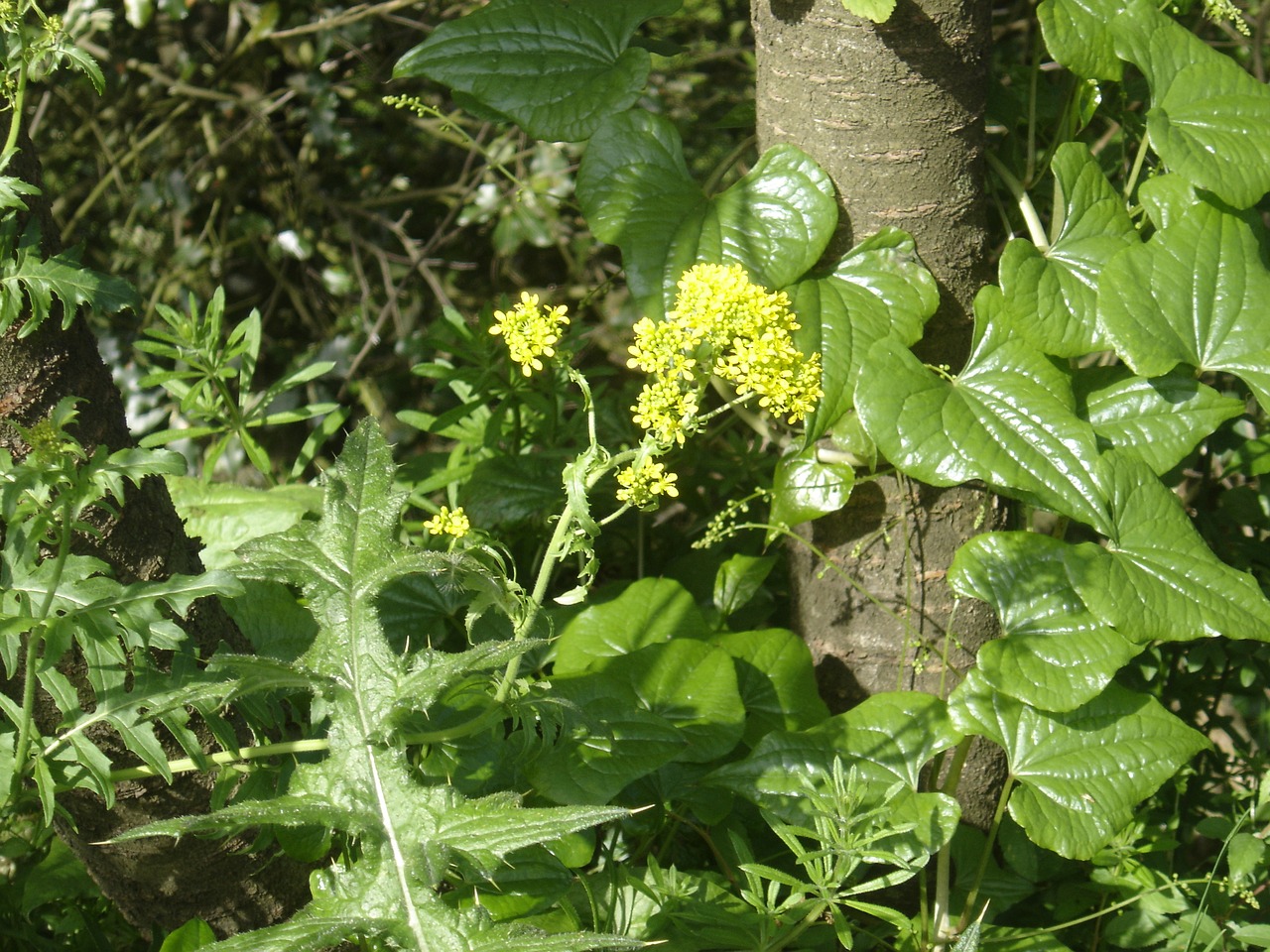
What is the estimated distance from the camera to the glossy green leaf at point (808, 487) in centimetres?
146

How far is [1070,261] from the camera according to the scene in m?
1.46

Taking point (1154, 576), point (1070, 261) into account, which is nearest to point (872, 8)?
point (1070, 261)

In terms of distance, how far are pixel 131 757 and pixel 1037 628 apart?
1.06 m

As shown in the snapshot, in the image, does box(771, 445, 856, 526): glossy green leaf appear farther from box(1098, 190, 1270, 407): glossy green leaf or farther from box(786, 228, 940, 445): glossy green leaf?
box(1098, 190, 1270, 407): glossy green leaf

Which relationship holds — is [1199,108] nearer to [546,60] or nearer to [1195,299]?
[1195,299]

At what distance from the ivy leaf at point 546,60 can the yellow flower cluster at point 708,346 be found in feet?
1.42

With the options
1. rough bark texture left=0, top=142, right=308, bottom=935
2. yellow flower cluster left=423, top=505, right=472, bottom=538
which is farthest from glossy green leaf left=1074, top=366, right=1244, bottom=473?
rough bark texture left=0, top=142, right=308, bottom=935

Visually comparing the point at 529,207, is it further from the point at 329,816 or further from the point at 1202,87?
the point at 329,816

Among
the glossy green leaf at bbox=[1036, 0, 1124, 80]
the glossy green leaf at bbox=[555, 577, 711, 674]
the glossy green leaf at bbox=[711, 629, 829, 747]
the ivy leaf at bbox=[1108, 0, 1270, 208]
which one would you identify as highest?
the glossy green leaf at bbox=[1036, 0, 1124, 80]

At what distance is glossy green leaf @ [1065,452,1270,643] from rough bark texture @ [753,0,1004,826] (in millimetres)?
179

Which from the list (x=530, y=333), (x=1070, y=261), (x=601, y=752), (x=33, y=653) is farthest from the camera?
(x=1070, y=261)

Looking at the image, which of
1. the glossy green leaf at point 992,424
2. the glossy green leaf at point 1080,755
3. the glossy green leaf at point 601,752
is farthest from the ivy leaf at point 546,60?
the glossy green leaf at point 1080,755

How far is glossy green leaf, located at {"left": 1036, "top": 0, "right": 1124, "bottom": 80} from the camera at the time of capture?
1.41 metres

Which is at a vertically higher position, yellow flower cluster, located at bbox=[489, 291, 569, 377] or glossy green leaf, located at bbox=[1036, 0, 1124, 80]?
glossy green leaf, located at bbox=[1036, 0, 1124, 80]
